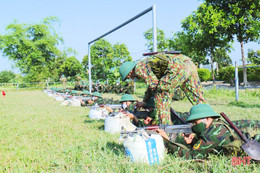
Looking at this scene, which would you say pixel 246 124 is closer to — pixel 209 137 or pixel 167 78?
pixel 167 78

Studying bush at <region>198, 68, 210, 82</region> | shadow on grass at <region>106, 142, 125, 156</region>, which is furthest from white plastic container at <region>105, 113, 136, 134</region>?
bush at <region>198, 68, 210, 82</region>

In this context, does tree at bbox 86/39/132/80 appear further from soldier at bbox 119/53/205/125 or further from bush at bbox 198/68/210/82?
soldier at bbox 119/53/205/125

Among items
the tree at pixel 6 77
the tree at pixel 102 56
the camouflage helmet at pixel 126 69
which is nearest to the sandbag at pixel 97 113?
the camouflage helmet at pixel 126 69

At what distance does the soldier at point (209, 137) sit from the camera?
2605mm

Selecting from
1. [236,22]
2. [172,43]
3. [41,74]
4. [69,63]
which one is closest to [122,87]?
[236,22]

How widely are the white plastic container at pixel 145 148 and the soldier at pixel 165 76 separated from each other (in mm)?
972

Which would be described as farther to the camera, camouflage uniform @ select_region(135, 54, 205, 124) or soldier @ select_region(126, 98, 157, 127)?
soldier @ select_region(126, 98, 157, 127)

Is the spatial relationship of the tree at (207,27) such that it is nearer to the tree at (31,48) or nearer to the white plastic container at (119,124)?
the white plastic container at (119,124)

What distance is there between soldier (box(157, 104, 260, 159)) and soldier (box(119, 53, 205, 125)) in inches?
36.8

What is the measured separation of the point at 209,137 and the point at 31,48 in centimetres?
3420

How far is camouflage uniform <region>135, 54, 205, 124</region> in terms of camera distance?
369 cm

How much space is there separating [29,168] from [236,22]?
41.9ft

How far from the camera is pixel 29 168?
9.02 feet

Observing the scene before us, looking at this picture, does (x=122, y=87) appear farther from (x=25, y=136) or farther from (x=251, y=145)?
(x=251, y=145)
